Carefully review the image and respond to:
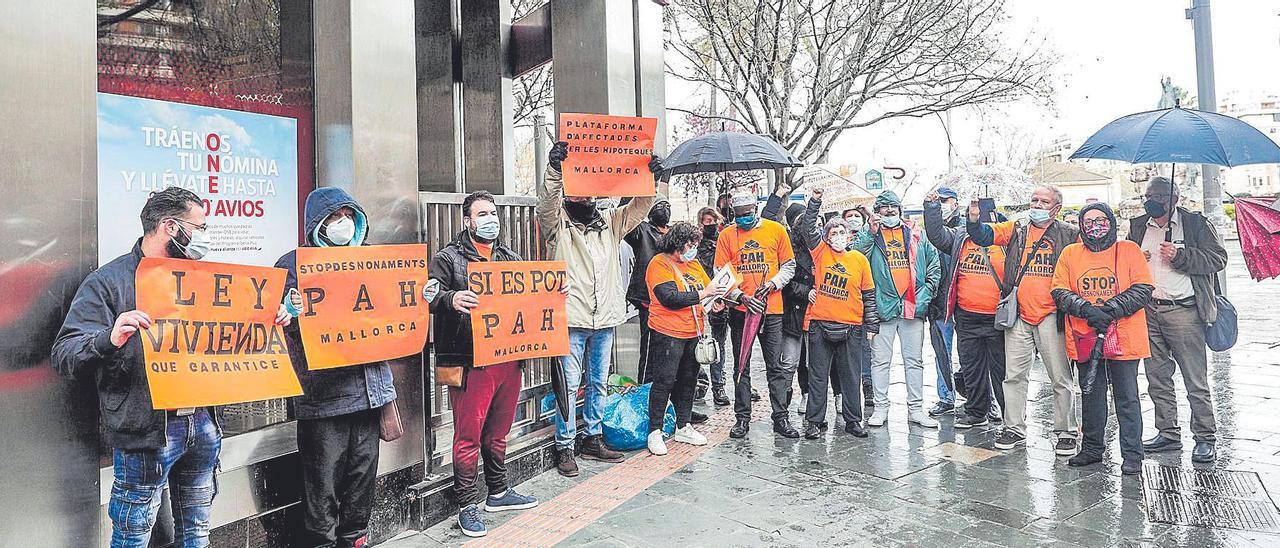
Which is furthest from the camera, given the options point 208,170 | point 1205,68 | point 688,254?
point 1205,68

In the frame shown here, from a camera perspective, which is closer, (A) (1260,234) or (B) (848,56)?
(A) (1260,234)

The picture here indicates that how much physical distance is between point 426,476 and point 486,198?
70.0 inches

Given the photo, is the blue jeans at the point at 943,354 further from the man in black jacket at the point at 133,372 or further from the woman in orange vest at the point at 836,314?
the man in black jacket at the point at 133,372

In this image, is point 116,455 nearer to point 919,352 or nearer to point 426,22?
point 426,22

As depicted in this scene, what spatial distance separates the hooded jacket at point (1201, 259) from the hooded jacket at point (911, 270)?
1980 mm

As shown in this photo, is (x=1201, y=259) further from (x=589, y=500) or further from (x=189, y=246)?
(x=189, y=246)

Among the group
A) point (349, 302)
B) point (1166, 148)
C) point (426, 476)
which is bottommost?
point (426, 476)

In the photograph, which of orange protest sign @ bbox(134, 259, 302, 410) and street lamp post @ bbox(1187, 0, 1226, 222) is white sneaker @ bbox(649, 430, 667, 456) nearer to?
orange protest sign @ bbox(134, 259, 302, 410)

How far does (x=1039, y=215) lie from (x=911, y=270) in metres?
1.34

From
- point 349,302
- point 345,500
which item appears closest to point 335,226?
point 349,302

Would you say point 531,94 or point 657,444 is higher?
point 531,94

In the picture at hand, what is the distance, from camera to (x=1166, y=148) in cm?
602

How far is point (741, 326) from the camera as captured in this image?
7664mm

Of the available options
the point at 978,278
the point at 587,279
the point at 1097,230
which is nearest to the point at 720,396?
the point at 978,278
